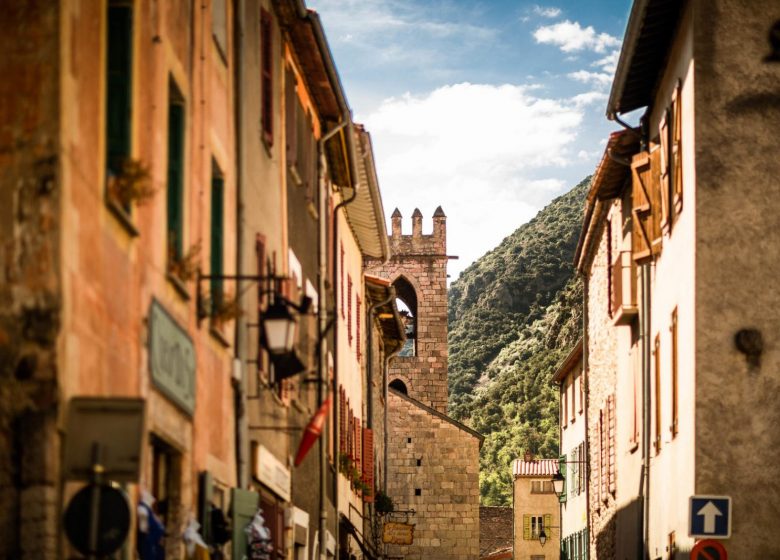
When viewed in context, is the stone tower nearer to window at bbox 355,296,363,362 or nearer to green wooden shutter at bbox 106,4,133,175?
window at bbox 355,296,363,362

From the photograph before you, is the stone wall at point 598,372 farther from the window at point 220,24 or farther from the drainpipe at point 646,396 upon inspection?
the window at point 220,24

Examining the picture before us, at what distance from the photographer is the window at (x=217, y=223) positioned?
14.4m

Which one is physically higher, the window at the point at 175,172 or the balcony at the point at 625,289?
the balcony at the point at 625,289

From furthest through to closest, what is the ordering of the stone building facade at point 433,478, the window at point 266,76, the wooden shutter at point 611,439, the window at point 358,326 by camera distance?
the stone building facade at point 433,478
the window at point 358,326
the wooden shutter at point 611,439
the window at point 266,76

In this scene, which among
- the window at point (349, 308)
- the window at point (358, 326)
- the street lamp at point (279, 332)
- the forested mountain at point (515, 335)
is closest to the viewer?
the street lamp at point (279, 332)

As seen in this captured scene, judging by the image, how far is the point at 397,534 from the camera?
39906mm

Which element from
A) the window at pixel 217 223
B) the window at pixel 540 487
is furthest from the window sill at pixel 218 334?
the window at pixel 540 487

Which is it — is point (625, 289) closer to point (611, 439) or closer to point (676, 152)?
point (676, 152)

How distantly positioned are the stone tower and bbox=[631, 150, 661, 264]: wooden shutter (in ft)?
160

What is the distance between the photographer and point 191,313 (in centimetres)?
1281

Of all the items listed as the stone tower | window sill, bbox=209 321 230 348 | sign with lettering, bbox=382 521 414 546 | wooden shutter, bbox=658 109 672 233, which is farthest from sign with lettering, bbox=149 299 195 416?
the stone tower

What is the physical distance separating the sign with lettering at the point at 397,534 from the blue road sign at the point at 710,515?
23.2 metres

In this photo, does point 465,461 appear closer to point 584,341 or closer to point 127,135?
point 584,341

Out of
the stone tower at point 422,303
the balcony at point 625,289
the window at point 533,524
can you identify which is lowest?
the window at point 533,524
